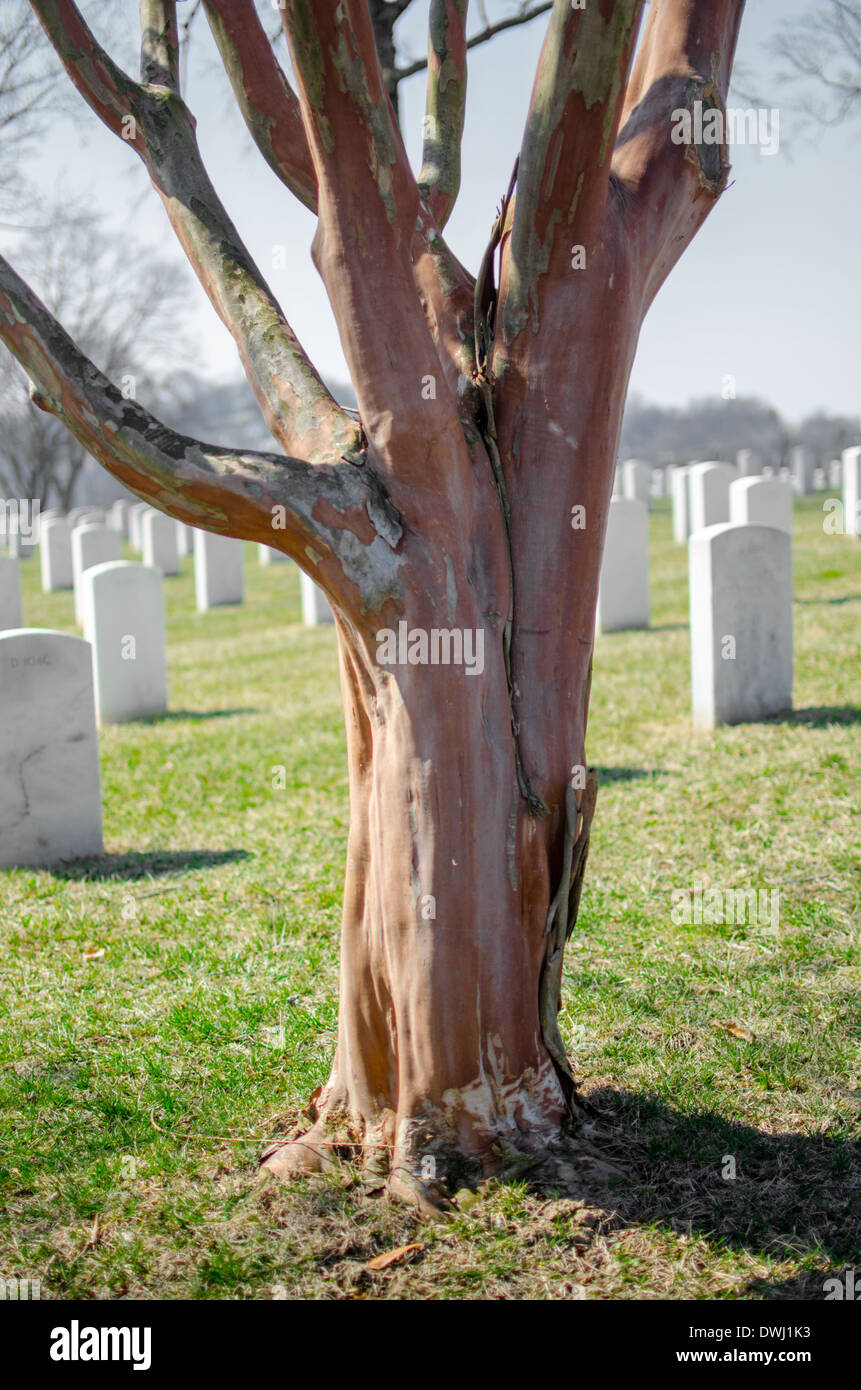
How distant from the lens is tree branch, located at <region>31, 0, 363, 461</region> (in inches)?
112

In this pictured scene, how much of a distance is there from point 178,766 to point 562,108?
593 centimetres

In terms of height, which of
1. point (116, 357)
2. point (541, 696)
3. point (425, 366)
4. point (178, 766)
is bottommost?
point (178, 766)

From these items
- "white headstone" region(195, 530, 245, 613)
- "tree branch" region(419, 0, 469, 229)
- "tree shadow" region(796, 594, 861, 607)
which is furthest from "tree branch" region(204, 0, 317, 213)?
"white headstone" region(195, 530, 245, 613)

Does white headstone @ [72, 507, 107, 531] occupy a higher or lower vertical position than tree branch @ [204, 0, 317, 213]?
higher

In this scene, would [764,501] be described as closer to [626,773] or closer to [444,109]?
[626,773]

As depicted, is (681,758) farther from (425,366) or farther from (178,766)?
(425,366)

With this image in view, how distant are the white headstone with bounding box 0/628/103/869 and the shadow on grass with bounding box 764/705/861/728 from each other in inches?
175

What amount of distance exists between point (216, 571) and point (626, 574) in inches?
275

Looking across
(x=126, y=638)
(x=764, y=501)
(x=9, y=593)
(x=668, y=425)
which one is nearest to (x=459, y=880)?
(x=126, y=638)

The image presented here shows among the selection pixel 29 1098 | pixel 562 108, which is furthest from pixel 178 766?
pixel 562 108

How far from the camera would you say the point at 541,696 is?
280 centimetres

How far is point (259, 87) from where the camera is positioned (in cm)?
313

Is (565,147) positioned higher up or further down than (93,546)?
further down

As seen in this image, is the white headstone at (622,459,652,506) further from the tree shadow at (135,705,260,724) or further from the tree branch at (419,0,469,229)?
the tree branch at (419,0,469,229)
